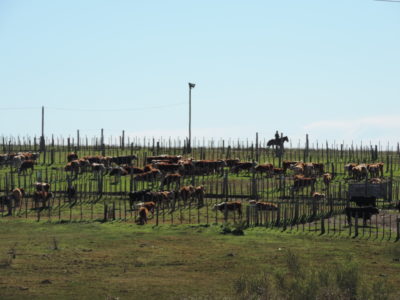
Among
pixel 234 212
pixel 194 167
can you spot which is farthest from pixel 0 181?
pixel 234 212

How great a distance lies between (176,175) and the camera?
4472 cm

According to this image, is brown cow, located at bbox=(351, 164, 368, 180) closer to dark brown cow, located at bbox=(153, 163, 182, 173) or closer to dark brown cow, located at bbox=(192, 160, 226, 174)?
dark brown cow, located at bbox=(192, 160, 226, 174)

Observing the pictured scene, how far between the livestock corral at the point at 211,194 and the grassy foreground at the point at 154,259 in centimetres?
255

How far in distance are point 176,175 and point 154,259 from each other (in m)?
19.9

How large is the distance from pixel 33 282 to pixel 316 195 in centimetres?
1922

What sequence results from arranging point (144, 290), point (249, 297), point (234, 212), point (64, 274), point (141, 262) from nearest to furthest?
point (249, 297), point (144, 290), point (64, 274), point (141, 262), point (234, 212)

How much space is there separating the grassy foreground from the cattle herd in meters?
3.73

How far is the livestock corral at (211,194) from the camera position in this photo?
109 feet

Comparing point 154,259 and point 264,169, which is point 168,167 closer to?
point 264,169

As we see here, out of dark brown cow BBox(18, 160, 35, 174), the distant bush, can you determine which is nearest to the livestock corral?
dark brown cow BBox(18, 160, 35, 174)

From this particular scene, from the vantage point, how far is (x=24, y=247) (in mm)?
27328

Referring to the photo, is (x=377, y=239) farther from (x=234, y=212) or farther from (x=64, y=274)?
(x=64, y=274)

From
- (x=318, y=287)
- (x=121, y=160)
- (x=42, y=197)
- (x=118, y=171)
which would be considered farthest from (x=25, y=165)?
(x=318, y=287)

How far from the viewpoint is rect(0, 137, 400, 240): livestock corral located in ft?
109
